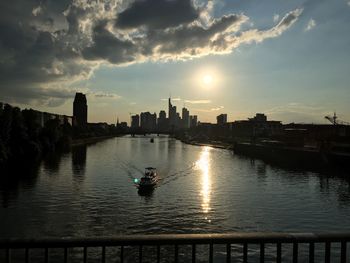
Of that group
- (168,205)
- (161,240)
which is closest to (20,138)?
(168,205)

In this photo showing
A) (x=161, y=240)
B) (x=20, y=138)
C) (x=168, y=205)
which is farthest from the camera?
(x=20, y=138)

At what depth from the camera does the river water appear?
36.2 metres

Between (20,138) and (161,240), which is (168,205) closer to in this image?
(161,240)

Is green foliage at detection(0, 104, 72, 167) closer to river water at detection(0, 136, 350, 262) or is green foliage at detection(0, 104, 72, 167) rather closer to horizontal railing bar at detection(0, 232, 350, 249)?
river water at detection(0, 136, 350, 262)

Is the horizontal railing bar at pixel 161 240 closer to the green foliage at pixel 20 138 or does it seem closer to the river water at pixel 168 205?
the river water at pixel 168 205

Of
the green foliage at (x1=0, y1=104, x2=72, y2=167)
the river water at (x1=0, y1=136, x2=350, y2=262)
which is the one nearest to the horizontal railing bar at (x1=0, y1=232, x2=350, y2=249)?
the river water at (x1=0, y1=136, x2=350, y2=262)

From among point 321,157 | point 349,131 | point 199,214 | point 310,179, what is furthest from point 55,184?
point 349,131

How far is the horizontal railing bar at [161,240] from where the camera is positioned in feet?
21.1

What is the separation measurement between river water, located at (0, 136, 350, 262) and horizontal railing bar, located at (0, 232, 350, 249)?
27.8 m

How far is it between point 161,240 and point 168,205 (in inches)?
1633

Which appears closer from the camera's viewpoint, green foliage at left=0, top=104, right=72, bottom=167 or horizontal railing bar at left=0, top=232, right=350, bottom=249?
horizontal railing bar at left=0, top=232, right=350, bottom=249

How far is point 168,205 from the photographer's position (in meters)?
47.3

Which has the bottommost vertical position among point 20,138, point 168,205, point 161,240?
point 168,205

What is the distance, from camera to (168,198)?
52.4 meters
